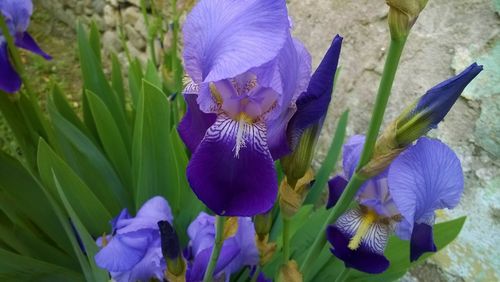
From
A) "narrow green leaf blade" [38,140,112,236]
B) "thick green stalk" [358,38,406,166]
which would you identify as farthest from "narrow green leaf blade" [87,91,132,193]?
"thick green stalk" [358,38,406,166]

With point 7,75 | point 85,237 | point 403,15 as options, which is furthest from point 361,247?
point 7,75

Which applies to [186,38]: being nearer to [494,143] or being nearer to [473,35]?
[494,143]

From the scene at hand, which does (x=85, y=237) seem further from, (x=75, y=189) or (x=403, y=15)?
(x=403, y=15)

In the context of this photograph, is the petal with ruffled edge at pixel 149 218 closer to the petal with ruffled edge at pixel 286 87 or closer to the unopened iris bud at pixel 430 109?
the petal with ruffled edge at pixel 286 87

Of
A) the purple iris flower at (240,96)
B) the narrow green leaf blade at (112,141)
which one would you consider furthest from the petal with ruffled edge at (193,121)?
the narrow green leaf blade at (112,141)

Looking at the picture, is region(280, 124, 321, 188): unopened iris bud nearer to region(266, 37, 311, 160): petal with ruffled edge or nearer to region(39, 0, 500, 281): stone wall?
region(266, 37, 311, 160): petal with ruffled edge

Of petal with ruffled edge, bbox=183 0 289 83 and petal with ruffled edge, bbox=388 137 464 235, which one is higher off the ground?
petal with ruffled edge, bbox=183 0 289 83
